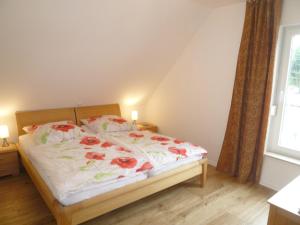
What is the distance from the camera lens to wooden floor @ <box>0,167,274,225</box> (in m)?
2.09

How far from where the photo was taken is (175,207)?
2.32m

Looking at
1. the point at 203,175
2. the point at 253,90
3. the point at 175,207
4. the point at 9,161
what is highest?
the point at 253,90

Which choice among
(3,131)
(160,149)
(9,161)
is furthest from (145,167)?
(3,131)

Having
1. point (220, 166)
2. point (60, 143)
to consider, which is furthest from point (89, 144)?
point (220, 166)

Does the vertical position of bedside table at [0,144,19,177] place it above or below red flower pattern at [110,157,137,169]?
below

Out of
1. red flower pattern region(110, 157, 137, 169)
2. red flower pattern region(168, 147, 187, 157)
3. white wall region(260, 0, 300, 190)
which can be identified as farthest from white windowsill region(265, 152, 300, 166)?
red flower pattern region(110, 157, 137, 169)

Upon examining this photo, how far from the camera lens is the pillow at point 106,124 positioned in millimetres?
3299

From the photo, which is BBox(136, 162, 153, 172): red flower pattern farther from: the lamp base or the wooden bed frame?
the lamp base

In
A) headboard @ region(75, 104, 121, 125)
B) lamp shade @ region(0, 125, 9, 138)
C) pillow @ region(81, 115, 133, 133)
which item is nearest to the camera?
lamp shade @ region(0, 125, 9, 138)

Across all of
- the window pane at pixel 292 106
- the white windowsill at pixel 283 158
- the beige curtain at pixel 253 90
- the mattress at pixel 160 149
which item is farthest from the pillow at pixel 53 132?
the window pane at pixel 292 106

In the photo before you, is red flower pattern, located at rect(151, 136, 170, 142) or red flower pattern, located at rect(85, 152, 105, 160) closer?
red flower pattern, located at rect(85, 152, 105, 160)

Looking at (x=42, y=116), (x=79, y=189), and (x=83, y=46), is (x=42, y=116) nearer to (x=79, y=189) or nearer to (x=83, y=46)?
(x=83, y=46)

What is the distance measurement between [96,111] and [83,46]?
4.40 feet

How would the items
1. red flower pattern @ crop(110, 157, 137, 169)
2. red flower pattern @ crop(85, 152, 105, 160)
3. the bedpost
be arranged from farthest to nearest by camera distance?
red flower pattern @ crop(85, 152, 105, 160) → red flower pattern @ crop(110, 157, 137, 169) → the bedpost
